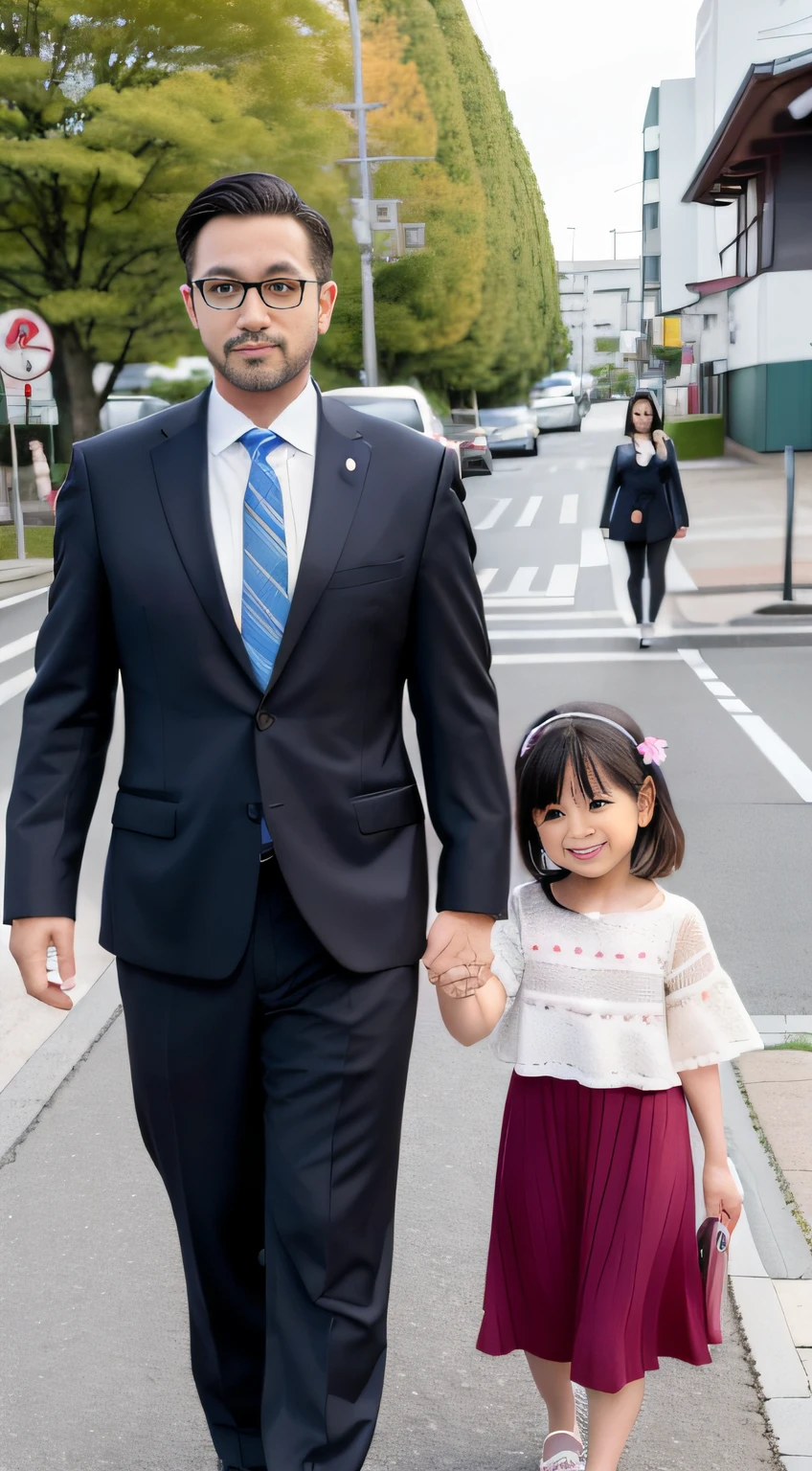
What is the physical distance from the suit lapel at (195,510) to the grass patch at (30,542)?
22.2 metres

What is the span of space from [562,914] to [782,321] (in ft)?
115

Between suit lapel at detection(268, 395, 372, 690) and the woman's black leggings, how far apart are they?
36.5 ft

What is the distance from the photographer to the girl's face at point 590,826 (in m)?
2.81

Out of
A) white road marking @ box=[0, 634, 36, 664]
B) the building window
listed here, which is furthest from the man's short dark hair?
the building window

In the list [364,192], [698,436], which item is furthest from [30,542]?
[698,436]

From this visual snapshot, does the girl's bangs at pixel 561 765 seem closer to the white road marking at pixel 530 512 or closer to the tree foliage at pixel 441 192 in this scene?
the white road marking at pixel 530 512

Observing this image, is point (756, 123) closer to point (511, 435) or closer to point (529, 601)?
point (511, 435)

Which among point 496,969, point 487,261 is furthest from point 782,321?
point 496,969

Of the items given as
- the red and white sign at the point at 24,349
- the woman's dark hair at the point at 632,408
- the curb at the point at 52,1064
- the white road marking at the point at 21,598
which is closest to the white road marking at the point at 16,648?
the white road marking at the point at 21,598

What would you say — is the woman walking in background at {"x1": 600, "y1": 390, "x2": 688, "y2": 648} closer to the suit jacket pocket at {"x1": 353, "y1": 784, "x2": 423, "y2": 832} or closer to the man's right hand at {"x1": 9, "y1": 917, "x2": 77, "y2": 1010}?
the suit jacket pocket at {"x1": 353, "y1": 784, "x2": 423, "y2": 832}

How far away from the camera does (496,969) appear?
2.91m

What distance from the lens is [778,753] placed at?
32.5 feet

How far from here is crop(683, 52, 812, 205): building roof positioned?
31.4 meters

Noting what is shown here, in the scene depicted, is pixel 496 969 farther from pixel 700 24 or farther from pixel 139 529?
pixel 700 24
